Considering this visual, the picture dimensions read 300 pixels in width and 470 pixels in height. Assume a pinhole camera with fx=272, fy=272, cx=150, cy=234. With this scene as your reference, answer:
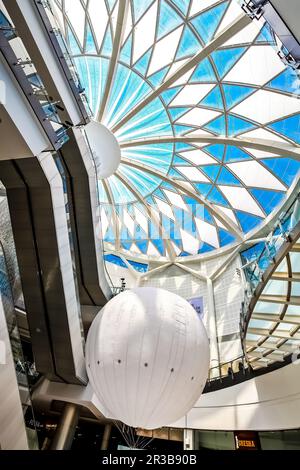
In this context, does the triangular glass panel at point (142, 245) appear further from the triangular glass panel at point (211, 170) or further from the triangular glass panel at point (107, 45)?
the triangular glass panel at point (107, 45)

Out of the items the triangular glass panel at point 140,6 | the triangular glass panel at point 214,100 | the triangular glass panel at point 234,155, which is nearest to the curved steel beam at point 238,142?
the triangular glass panel at point 234,155

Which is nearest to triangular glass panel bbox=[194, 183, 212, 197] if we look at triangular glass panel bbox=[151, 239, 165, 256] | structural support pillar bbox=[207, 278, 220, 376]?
triangular glass panel bbox=[151, 239, 165, 256]

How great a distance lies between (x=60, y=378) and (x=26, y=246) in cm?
671

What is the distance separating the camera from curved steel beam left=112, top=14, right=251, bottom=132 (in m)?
11.8

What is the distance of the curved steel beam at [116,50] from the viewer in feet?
42.6

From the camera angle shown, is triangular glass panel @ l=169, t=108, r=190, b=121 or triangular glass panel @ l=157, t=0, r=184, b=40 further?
triangular glass panel @ l=169, t=108, r=190, b=121

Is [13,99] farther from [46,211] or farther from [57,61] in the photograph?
[46,211]

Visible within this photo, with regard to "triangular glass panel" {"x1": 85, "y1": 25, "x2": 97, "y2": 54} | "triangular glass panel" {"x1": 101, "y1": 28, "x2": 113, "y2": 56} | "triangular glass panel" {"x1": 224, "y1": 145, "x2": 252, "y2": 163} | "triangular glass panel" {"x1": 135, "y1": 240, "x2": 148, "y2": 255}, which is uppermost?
"triangular glass panel" {"x1": 85, "y1": 25, "x2": 97, "y2": 54}

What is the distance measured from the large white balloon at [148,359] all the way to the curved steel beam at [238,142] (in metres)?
13.0

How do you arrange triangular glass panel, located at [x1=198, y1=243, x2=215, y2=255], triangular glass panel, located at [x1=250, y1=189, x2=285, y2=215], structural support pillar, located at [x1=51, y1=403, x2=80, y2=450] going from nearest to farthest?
structural support pillar, located at [x1=51, y1=403, x2=80, y2=450] → triangular glass panel, located at [x1=250, y1=189, x2=285, y2=215] → triangular glass panel, located at [x1=198, y1=243, x2=215, y2=255]

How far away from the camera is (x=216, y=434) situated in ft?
45.3

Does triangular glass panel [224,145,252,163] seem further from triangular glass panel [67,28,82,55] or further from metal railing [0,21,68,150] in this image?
metal railing [0,21,68,150]

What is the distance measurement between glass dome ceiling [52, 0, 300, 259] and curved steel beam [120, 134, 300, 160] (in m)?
0.06
